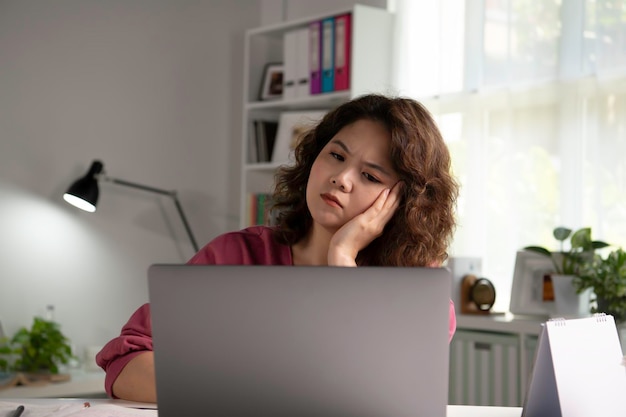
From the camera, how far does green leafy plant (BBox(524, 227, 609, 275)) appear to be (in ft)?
10.0

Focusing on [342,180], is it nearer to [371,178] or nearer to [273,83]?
[371,178]

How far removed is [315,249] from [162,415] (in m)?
0.84

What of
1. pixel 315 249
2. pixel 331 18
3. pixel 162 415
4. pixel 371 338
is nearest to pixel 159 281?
pixel 162 415

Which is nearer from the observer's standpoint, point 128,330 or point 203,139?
point 128,330

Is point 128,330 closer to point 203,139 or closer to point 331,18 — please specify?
point 331,18

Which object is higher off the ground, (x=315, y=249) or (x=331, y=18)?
(x=331, y=18)

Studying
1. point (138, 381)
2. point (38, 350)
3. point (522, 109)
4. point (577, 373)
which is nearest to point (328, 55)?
point (522, 109)

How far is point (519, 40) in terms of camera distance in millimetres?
3475

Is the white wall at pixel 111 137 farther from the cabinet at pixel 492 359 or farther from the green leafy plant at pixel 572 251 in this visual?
the cabinet at pixel 492 359

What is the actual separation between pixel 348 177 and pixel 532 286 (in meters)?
1.66

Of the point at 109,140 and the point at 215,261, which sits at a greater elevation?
the point at 109,140

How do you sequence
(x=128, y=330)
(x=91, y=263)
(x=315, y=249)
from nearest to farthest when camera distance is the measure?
(x=128, y=330)
(x=315, y=249)
(x=91, y=263)

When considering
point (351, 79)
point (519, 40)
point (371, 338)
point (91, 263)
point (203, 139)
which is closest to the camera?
point (371, 338)

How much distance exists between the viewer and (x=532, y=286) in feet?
10.7
